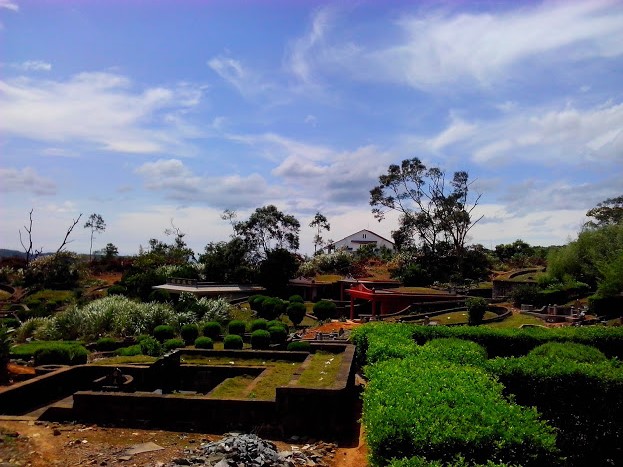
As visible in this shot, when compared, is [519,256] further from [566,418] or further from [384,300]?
[566,418]

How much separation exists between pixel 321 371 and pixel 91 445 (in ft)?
16.2

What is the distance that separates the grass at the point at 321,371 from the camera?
10.3 metres

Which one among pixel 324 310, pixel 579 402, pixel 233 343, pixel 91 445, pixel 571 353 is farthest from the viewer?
pixel 324 310

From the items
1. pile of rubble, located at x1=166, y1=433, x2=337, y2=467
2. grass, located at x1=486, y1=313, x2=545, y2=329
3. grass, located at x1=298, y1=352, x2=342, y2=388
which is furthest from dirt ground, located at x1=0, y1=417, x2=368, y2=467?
grass, located at x1=486, y1=313, x2=545, y2=329

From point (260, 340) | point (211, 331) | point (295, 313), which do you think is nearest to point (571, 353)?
point (260, 340)

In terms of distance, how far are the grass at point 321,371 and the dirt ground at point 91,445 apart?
154 cm

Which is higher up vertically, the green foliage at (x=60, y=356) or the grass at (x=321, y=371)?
the grass at (x=321, y=371)

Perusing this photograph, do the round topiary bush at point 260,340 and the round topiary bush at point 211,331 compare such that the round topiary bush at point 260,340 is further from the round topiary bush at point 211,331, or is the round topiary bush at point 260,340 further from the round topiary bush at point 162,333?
the round topiary bush at point 162,333

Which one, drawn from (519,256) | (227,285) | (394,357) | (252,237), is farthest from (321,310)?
(519,256)

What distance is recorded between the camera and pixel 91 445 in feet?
28.4

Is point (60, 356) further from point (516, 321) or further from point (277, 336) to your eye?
point (516, 321)

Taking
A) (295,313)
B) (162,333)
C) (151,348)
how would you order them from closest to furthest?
(151,348) → (162,333) → (295,313)

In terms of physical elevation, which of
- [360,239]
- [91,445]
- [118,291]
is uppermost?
[360,239]

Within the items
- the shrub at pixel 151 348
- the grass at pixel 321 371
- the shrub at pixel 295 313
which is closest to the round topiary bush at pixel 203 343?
the shrub at pixel 151 348
